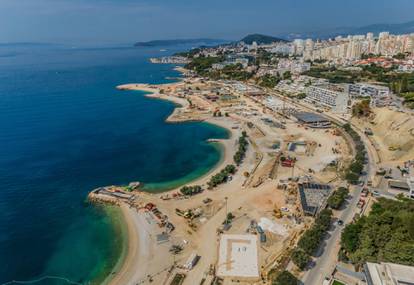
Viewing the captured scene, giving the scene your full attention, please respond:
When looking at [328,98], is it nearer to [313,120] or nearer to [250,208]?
[313,120]

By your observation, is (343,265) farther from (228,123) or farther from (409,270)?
(228,123)

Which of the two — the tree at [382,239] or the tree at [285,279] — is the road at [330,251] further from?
the tree at [285,279]

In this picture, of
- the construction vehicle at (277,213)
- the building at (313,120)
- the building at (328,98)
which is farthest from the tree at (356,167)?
the building at (328,98)

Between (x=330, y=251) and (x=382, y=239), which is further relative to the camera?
(x=330, y=251)

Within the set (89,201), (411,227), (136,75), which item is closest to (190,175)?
(89,201)

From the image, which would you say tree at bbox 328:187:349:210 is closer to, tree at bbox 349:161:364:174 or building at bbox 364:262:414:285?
tree at bbox 349:161:364:174

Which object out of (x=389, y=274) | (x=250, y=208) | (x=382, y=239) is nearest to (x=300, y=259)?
(x=389, y=274)
